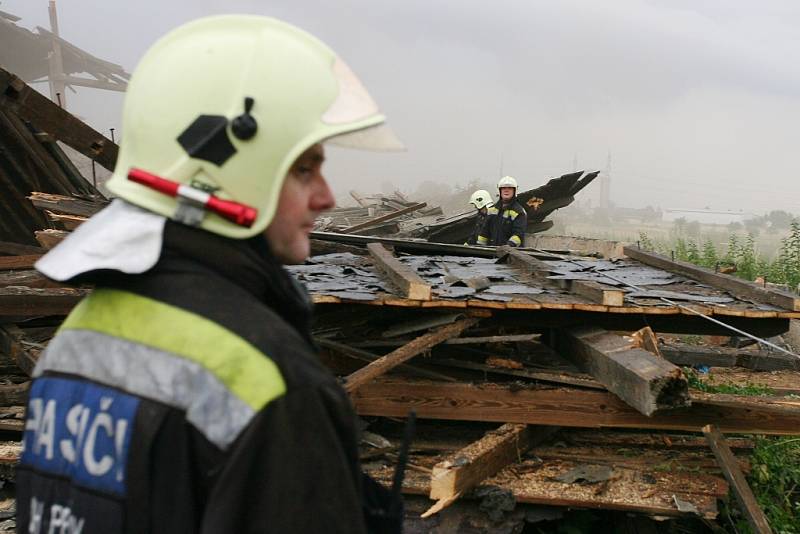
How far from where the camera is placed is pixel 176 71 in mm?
1284

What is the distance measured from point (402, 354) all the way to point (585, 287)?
1.30 meters

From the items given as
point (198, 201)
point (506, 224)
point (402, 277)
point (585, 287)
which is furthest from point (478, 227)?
point (198, 201)

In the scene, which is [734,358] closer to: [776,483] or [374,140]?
[776,483]

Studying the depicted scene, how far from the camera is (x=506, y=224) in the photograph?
10.3 metres

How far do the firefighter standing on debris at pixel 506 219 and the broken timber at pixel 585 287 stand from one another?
14.7 feet

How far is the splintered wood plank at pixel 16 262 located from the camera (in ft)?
17.9

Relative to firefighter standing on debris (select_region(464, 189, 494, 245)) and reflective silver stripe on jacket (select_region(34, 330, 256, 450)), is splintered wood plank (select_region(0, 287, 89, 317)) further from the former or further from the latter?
firefighter standing on debris (select_region(464, 189, 494, 245))

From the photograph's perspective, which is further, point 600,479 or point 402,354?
point 600,479

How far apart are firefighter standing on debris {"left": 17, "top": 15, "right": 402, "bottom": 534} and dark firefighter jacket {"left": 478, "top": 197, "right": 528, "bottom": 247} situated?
892 centimetres

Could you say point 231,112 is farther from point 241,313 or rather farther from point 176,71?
point 241,313

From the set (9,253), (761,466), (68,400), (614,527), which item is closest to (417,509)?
(614,527)

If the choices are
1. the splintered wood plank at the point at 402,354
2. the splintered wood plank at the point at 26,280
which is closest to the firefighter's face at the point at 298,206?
the splintered wood plank at the point at 402,354

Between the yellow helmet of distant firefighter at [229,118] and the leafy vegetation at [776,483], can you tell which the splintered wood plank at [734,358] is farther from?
the yellow helmet of distant firefighter at [229,118]

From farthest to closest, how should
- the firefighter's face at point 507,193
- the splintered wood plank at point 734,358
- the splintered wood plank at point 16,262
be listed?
the firefighter's face at point 507,193 → the splintered wood plank at point 734,358 → the splintered wood plank at point 16,262
